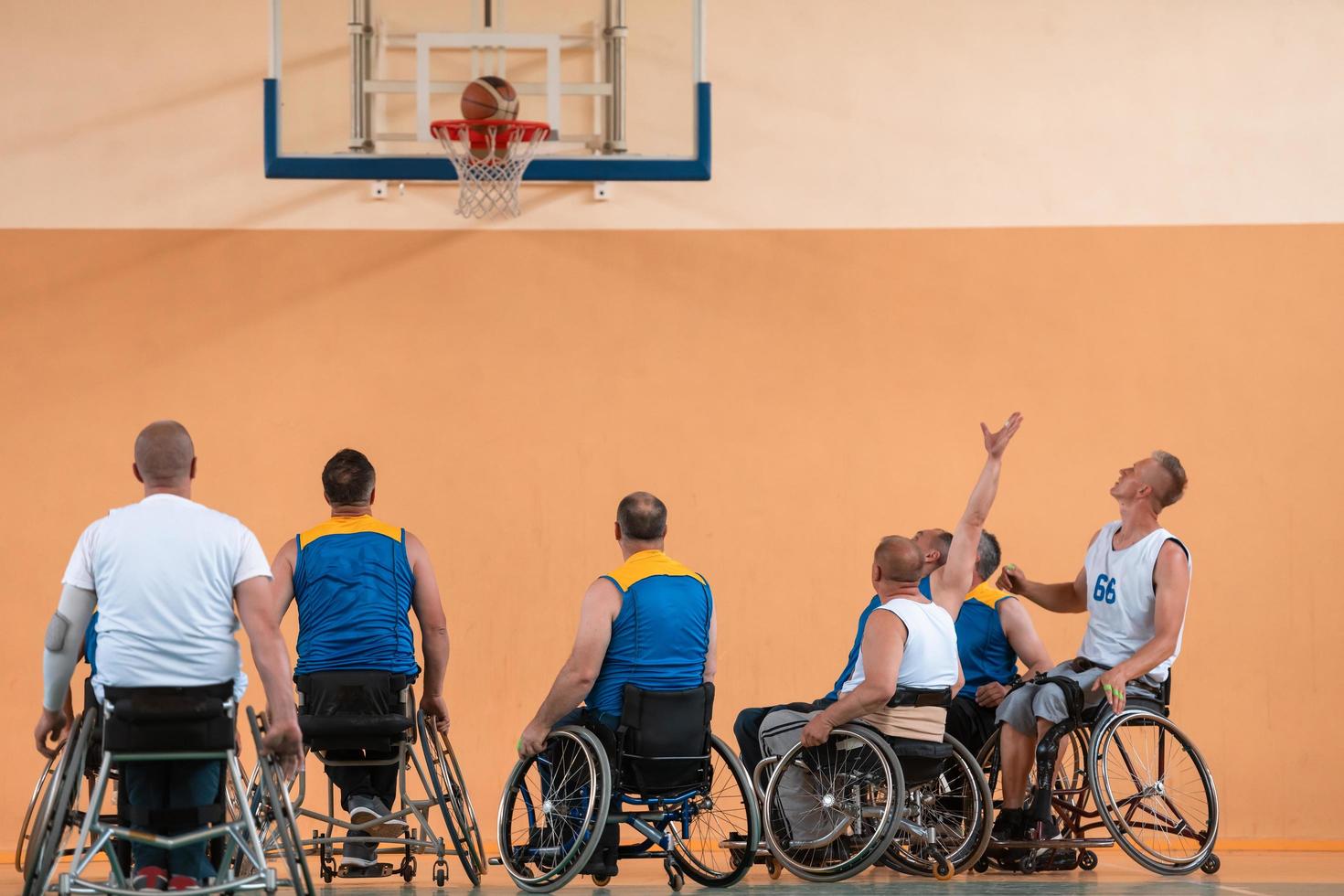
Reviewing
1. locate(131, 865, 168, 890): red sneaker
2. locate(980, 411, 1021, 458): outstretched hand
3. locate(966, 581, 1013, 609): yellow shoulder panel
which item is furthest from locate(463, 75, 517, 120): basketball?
locate(131, 865, 168, 890): red sneaker

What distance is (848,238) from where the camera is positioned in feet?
21.3

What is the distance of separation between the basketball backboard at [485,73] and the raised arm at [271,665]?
8.45 ft

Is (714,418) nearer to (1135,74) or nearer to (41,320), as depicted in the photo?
(1135,74)

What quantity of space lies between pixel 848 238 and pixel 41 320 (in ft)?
11.2

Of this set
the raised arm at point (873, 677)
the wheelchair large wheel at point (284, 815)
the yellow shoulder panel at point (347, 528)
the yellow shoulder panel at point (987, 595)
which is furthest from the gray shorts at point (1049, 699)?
the wheelchair large wheel at point (284, 815)

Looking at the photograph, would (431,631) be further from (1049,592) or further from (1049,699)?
(1049,592)

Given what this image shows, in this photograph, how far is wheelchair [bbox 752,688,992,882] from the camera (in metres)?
4.57

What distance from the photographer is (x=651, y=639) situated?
4496 millimetres

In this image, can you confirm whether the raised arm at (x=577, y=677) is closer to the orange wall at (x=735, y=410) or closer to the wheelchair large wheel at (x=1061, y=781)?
the wheelchair large wheel at (x=1061, y=781)

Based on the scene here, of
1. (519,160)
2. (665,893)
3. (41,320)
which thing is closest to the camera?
(665,893)

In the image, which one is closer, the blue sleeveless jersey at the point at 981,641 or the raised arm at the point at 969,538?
the raised arm at the point at 969,538

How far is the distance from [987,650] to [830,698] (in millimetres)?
680

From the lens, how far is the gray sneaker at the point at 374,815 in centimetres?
450

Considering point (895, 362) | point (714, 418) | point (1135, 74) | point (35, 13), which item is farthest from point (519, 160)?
point (1135, 74)
